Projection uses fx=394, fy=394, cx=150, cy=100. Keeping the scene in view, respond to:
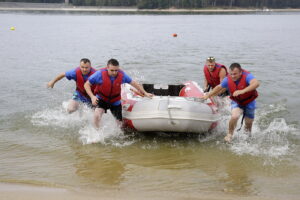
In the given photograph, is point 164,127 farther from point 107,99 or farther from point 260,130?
point 260,130

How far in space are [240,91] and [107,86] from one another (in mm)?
2032

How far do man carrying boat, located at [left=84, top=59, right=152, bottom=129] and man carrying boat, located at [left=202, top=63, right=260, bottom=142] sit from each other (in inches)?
58.1

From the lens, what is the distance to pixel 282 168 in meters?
5.39

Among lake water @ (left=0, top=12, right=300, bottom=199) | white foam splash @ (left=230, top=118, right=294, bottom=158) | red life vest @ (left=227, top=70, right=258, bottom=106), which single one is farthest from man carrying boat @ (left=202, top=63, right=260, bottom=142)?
lake water @ (left=0, top=12, right=300, bottom=199)

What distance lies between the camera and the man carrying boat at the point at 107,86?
606 cm

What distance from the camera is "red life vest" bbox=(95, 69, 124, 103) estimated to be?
20.2 feet

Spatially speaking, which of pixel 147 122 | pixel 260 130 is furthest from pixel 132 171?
pixel 260 130

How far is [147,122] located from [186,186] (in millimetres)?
1661

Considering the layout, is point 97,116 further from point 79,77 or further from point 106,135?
point 79,77

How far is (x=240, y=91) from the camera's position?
18.7 ft

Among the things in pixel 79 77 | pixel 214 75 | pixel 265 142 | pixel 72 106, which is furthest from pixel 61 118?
pixel 265 142

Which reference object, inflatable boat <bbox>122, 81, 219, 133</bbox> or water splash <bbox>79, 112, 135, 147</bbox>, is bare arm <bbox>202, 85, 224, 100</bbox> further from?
water splash <bbox>79, 112, 135, 147</bbox>

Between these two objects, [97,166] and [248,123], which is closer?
[97,166]

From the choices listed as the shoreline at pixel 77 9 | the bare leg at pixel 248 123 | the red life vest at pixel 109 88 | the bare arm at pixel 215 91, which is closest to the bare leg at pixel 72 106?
the red life vest at pixel 109 88
